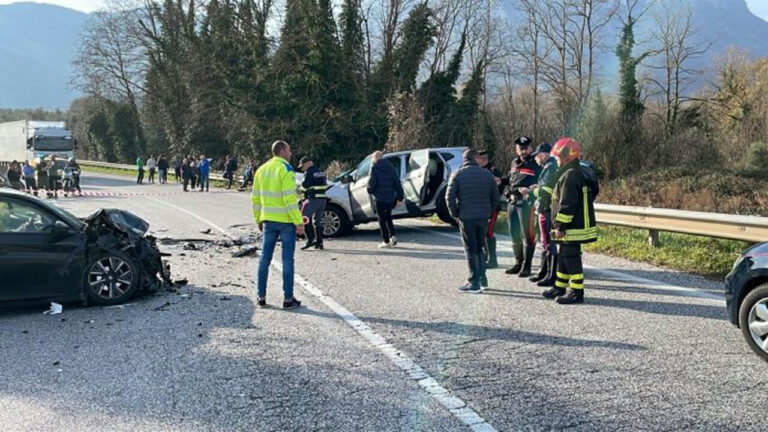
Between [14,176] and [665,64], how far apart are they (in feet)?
139

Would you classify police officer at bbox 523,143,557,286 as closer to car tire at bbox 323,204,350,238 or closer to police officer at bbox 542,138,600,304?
police officer at bbox 542,138,600,304

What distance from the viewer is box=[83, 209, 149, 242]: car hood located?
23.9ft

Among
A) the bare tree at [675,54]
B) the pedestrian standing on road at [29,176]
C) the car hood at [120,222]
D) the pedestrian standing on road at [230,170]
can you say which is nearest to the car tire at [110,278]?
the car hood at [120,222]

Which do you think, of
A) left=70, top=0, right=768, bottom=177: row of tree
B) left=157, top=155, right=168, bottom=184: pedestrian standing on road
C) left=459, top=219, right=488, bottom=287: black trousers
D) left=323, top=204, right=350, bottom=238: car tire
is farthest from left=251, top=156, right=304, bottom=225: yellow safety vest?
left=157, top=155, right=168, bottom=184: pedestrian standing on road

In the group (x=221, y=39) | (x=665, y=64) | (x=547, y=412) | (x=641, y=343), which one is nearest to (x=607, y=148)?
(x=641, y=343)

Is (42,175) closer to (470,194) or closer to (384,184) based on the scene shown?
(384,184)

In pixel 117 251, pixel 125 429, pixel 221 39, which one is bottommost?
pixel 125 429

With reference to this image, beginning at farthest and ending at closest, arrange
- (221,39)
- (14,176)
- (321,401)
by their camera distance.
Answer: (221,39) → (14,176) → (321,401)

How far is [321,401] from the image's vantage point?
164 inches

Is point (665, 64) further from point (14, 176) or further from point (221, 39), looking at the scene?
point (14, 176)

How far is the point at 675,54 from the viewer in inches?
1832

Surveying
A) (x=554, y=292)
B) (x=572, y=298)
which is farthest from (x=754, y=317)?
(x=554, y=292)

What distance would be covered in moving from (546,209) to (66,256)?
18.1 feet

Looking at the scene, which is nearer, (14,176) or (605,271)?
(605,271)
